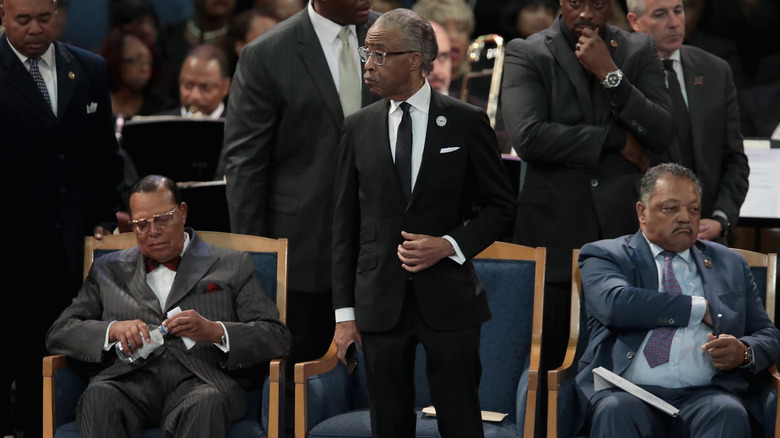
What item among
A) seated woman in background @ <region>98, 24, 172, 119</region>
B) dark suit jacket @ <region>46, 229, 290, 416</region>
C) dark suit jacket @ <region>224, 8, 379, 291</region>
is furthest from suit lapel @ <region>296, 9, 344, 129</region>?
seated woman in background @ <region>98, 24, 172, 119</region>

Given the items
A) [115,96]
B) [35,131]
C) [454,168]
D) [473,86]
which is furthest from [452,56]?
[454,168]

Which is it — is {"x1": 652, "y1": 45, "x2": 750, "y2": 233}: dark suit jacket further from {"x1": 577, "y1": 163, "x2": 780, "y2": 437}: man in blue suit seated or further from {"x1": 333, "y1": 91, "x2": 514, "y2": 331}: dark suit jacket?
{"x1": 333, "y1": 91, "x2": 514, "y2": 331}: dark suit jacket

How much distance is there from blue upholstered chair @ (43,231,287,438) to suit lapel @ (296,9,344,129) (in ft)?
1.66

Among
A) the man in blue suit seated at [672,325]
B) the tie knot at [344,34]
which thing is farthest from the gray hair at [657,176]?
the tie knot at [344,34]

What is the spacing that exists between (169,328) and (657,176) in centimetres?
173

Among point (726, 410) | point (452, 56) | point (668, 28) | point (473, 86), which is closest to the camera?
point (726, 410)

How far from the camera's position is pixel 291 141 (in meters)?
4.27

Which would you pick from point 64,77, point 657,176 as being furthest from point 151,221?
point 657,176

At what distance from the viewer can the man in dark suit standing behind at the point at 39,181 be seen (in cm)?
427

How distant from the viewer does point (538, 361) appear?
3.98 metres

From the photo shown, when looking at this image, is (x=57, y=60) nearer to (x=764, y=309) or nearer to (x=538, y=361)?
(x=538, y=361)

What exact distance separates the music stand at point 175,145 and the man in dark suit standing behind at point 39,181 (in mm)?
844

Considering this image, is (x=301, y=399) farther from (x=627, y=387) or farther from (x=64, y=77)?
(x=64, y=77)

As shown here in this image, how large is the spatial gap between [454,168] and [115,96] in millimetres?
3792
